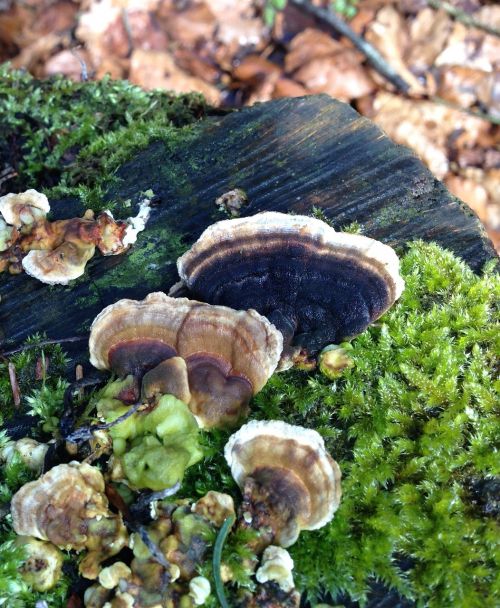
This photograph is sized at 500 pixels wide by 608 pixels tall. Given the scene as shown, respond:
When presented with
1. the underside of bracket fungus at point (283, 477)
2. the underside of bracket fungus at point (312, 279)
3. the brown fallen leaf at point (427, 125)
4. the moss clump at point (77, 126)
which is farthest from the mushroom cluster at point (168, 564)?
the brown fallen leaf at point (427, 125)

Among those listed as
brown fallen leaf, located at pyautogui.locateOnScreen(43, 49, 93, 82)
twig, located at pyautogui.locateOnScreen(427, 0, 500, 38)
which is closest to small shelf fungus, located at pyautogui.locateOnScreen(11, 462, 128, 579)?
brown fallen leaf, located at pyautogui.locateOnScreen(43, 49, 93, 82)

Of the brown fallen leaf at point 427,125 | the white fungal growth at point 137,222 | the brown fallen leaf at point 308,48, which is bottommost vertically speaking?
the brown fallen leaf at point 427,125

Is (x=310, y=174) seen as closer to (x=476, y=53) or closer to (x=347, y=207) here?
(x=347, y=207)

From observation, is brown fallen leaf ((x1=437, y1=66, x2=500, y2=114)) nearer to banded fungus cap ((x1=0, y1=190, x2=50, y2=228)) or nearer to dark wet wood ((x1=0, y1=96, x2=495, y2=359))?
dark wet wood ((x1=0, y1=96, x2=495, y2=359))

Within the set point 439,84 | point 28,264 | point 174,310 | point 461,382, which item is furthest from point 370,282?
point 439,84

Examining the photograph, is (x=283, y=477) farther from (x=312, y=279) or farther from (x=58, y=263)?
(x=58, y=263)

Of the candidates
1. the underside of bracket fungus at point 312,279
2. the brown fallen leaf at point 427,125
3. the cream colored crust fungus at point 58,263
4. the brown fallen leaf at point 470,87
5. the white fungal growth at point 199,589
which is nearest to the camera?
the white fungal growth at point 199,589

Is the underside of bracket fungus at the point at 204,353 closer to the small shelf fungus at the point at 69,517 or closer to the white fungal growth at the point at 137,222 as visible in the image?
the small shelf fungus at the point at 69,517
